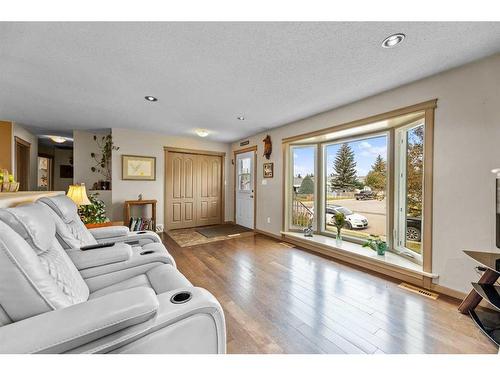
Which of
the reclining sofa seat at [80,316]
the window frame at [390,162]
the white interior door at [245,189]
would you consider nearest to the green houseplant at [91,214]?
the reclining sofa seat at [80,316]

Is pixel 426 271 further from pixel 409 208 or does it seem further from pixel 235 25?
pixel 235 25

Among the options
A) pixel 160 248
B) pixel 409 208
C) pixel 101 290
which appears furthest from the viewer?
pixel 409 208

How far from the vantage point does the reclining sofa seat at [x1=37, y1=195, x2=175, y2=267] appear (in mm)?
1569

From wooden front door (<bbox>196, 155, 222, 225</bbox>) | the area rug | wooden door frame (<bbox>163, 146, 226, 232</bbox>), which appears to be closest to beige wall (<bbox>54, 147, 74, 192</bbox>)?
wooden door frame (<bbox>163, 146, 226, 232</bbox>)

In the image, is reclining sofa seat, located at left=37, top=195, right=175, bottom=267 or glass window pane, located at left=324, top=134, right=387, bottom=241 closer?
reclining sofa seat, located at left=37, top=195, right=175, bottom=267

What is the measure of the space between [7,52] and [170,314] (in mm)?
2602

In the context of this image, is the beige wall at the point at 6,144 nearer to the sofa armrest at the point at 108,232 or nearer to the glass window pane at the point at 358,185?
the sofa armrest at the point at 108,232

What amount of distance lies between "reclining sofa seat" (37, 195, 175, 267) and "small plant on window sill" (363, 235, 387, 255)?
2.61 metres

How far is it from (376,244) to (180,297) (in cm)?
277

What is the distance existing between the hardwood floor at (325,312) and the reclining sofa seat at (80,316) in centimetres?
68

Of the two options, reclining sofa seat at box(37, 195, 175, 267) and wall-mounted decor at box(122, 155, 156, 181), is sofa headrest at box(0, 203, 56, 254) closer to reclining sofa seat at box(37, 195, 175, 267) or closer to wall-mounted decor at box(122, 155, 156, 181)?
reclining sofa seat at box(37, 195, 175, 267)

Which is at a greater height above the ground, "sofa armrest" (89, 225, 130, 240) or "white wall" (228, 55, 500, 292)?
"white wall" (228, 55, 500, 292)

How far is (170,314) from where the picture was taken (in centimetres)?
89
